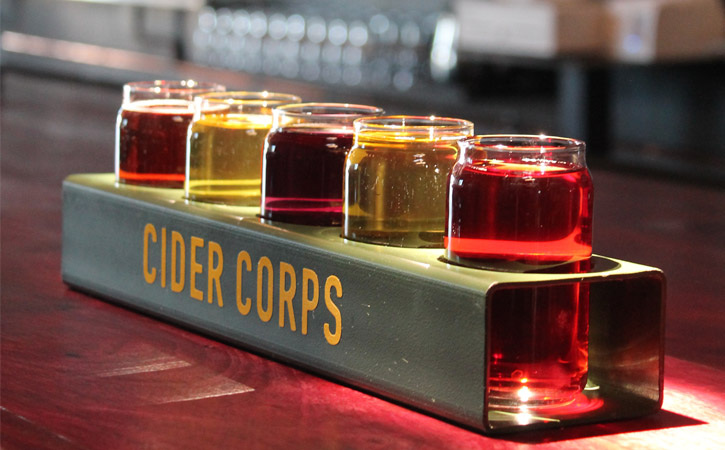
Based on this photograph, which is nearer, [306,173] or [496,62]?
[306,173]

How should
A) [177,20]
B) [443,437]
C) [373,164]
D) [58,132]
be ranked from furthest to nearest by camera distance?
[177,20]
[58,132]
[373,164]
[443,437]

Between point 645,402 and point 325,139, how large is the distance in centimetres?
30

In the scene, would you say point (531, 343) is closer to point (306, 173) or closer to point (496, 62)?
point (306, 173)

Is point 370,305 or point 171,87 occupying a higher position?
point 171,87

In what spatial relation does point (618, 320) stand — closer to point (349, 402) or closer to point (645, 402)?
point (645, 402)

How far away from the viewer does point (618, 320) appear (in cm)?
74

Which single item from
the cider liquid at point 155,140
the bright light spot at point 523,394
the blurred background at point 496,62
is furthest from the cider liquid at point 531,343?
the blurred background at point 496,62

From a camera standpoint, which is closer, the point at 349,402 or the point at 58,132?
the point at 349,402

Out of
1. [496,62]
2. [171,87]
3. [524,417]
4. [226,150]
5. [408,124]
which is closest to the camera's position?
[524,417]

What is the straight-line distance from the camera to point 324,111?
2.90ft

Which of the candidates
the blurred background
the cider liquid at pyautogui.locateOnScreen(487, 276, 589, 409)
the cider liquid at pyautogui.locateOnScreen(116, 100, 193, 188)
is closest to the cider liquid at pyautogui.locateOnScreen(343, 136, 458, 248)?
the cider liquid at pyautogui.locateOnScreen(487, 276, 589, 409)

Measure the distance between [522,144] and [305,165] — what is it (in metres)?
0.18

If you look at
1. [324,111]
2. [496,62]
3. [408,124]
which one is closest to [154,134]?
[324,111]

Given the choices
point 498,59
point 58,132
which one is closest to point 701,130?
point 498,59
